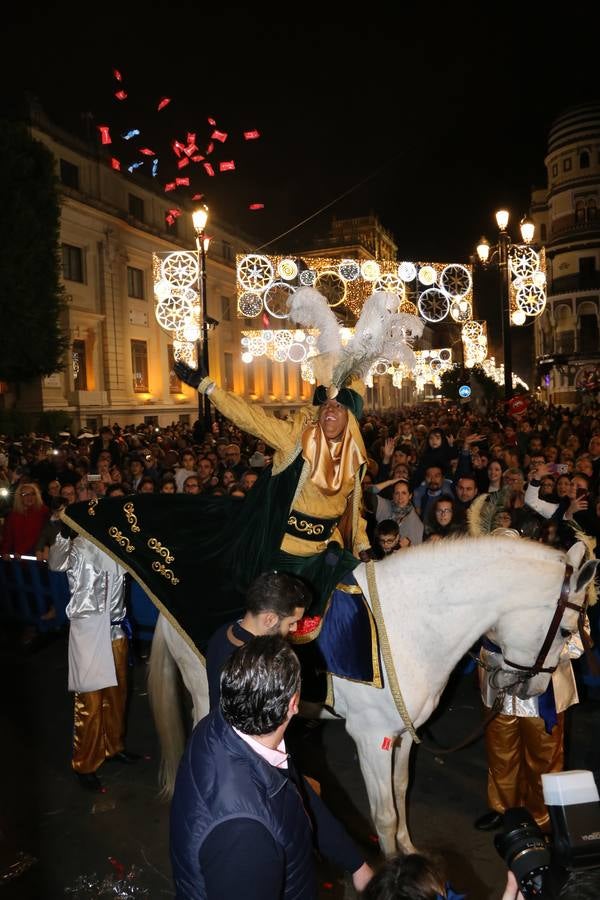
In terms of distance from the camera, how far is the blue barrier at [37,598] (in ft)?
25.3

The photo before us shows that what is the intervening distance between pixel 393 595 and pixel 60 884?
2766 millimetres

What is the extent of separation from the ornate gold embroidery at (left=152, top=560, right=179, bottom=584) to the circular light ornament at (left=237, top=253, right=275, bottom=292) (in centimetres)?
1329

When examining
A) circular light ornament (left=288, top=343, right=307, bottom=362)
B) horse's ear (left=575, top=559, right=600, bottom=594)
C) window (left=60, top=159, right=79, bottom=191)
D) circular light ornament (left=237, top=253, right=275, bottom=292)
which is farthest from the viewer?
window (left=60, top=159, right=79, bottom=191)

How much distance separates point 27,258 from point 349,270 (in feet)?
46.7

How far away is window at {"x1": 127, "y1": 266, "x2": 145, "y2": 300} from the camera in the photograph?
3403 cm

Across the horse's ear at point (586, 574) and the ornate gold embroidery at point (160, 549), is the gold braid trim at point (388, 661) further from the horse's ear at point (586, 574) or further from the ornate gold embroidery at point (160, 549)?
the ornate gold embroidery at point (160, 549)

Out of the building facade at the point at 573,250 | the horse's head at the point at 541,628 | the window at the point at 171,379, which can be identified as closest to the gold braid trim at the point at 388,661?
the horse's head at the point at 541,628

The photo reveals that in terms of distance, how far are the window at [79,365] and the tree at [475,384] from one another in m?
17.9

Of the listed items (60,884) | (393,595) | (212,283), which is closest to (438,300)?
(393,595)

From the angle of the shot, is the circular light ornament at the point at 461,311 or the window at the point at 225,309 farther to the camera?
the window at the point at 225,309

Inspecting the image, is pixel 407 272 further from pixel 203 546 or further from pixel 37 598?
pixel 203 546

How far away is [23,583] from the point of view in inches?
330

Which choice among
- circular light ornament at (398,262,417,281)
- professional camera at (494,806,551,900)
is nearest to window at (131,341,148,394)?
circular light ornament at (398,262,417,281)

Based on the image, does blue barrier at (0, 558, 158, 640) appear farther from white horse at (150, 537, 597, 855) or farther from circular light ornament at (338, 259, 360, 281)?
circular light ornament at (338, 259, 360, 281)
